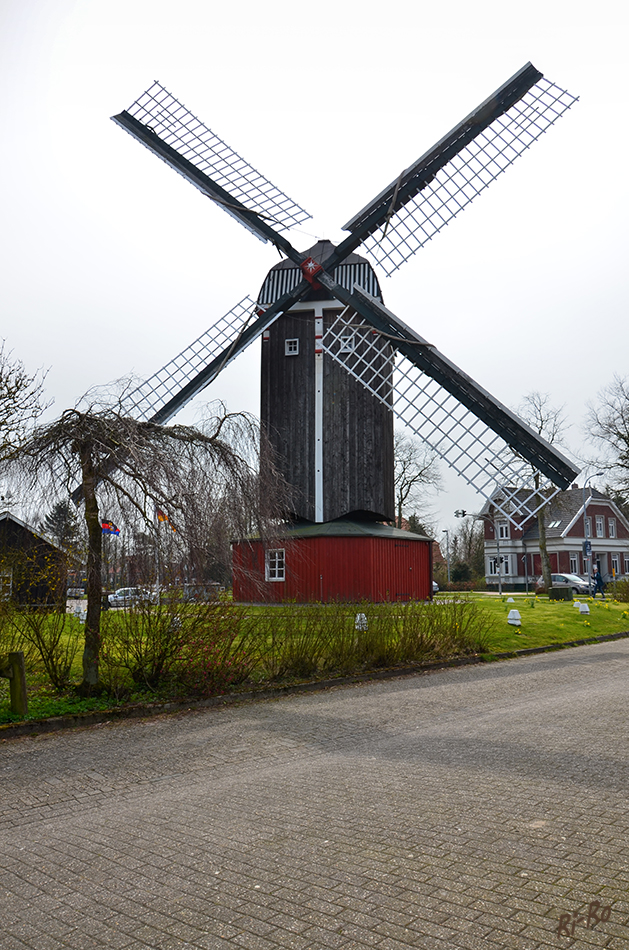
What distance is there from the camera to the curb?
28.8 feet

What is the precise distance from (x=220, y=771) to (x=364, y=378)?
1836 centimetres

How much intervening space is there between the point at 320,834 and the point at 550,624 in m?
18.5

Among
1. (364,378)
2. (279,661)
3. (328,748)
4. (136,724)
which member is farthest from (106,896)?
(364,378)

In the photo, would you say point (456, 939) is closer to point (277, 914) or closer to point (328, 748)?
point (277, 914)

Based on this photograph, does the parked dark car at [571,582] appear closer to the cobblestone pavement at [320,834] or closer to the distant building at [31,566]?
the cobblestone pavement at [320,834]

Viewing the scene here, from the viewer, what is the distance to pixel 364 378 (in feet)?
79.1

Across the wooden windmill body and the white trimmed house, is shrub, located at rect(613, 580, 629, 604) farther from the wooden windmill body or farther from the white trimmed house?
the white trimmed house

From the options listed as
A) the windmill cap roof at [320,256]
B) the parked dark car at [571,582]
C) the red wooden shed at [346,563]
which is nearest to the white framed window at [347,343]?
the windmill cap roof at [320,256]

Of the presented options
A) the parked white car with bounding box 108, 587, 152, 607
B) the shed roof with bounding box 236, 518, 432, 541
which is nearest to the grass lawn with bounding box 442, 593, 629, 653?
the shed roof with bounding box 236, 518, 432, 541

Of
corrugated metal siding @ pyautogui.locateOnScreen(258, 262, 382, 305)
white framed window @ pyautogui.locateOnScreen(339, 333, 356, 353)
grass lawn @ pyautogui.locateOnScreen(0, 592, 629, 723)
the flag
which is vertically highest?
corrugated metal siding @ pyautogui.locateOnScreen(258, 262, 382, 305)

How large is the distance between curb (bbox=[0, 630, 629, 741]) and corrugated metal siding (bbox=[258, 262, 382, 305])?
13.1 metres

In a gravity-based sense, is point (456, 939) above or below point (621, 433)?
below

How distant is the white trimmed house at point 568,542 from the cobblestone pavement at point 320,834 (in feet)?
177

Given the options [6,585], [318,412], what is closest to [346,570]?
[318,412]
